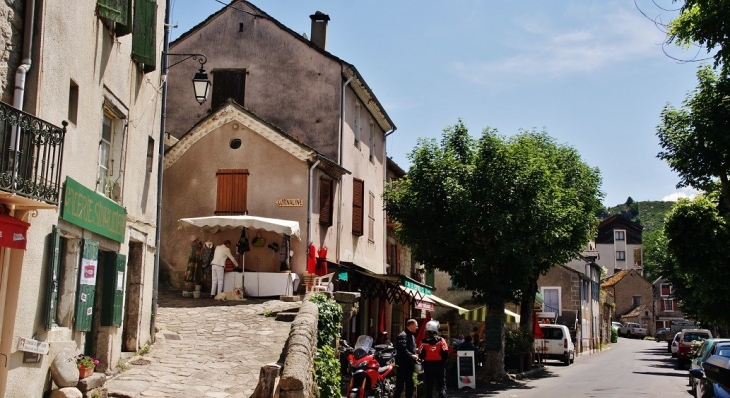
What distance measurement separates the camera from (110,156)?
1281 cm

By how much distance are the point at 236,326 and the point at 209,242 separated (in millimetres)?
5106

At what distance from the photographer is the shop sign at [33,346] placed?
30.3 feet

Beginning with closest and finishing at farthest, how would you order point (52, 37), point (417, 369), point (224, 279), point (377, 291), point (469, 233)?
point (52, 37)
point (417, 369)
point (224, 279)
point (469, 233)
point (377, 291)

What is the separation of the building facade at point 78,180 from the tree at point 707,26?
8.20 metres

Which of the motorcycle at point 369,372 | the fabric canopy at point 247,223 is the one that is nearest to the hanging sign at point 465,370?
the fabric canopy at point 247,223

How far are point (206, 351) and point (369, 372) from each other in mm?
3128

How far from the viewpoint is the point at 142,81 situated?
13.9 meters

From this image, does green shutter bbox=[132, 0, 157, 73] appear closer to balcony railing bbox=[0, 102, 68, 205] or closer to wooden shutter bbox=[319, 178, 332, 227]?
balcony railing bbox=[0, 102, 68, 205]

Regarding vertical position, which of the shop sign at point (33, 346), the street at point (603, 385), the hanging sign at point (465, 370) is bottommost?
the street at point (603, 385)

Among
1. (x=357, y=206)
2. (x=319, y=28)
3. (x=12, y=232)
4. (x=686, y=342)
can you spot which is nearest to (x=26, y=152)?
(x=12, y=232)

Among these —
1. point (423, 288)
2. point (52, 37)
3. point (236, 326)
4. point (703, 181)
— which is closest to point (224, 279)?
point (236, 326)

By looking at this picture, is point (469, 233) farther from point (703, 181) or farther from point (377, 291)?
point (703, 181)

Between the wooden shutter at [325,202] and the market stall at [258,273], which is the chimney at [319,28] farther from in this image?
the market stall at [258,273]

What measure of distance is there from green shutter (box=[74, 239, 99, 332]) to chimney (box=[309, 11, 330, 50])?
55.6 feet
